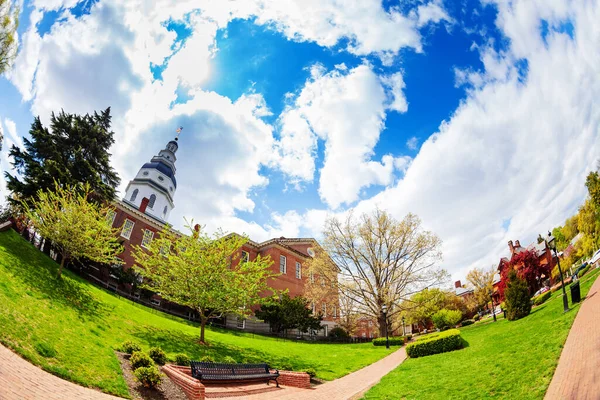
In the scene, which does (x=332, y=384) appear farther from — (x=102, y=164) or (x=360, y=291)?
(x=102, y=164)

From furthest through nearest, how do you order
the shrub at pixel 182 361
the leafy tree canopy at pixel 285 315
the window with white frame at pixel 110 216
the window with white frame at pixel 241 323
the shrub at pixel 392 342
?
the window with white frame at pixel 241 323
the leafy tree canopy at pixel 285 315
the shrub at pixel 392 342
the window with white frame at pixel 110 216
the shrub at pixel 182 361

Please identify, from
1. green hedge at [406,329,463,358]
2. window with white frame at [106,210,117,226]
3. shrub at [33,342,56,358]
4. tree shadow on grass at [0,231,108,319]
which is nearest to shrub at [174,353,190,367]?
shrub at [33,342,56,358]

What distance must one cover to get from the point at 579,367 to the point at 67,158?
3076 centimetres

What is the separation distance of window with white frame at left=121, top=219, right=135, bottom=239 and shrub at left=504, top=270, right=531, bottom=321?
34.0 metres

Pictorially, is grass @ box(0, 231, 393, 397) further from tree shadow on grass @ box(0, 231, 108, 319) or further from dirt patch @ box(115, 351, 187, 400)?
dirt patch @ box(115, 351, 187, 400)

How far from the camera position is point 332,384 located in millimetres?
12156

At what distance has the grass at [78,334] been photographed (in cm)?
729

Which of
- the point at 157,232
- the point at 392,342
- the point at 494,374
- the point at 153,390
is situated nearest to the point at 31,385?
the point at 153,390

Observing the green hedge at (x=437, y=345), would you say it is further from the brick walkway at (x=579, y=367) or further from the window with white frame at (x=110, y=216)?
the window with white frame at (x=110, y=216)

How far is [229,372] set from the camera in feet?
33.1

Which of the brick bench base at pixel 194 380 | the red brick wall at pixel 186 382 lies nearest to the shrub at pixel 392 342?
the brick bench base at pixel 194 380

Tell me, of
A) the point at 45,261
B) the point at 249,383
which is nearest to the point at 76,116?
the point at 45,261

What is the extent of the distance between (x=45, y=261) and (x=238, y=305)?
37.7 ft

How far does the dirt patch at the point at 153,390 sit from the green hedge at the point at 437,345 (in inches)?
555
